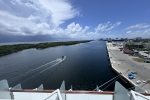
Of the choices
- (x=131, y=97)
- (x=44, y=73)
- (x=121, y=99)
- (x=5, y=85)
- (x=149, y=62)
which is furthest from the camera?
(x=149, y=62)

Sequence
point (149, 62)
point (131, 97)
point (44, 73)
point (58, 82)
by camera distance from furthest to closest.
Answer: point (149, 62) < point (44, 73) < point (58, 82) < point (131, 97)

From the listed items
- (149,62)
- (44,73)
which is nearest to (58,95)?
(44,73)

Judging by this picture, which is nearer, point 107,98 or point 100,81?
point 107,98

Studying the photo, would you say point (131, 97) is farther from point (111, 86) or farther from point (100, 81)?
point (100, 81)

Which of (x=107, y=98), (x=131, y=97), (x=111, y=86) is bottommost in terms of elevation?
(x=111, y=86)

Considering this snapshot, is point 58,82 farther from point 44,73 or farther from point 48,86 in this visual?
point 44,73

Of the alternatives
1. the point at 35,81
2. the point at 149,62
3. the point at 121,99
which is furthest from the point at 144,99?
the point at 149,62

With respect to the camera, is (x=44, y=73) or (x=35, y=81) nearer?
(x=35, y=81)

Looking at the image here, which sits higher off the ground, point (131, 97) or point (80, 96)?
point (131, 97)

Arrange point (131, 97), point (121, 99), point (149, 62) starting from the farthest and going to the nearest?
point (149, 62) → point (121, 99) → point (131, 97)
